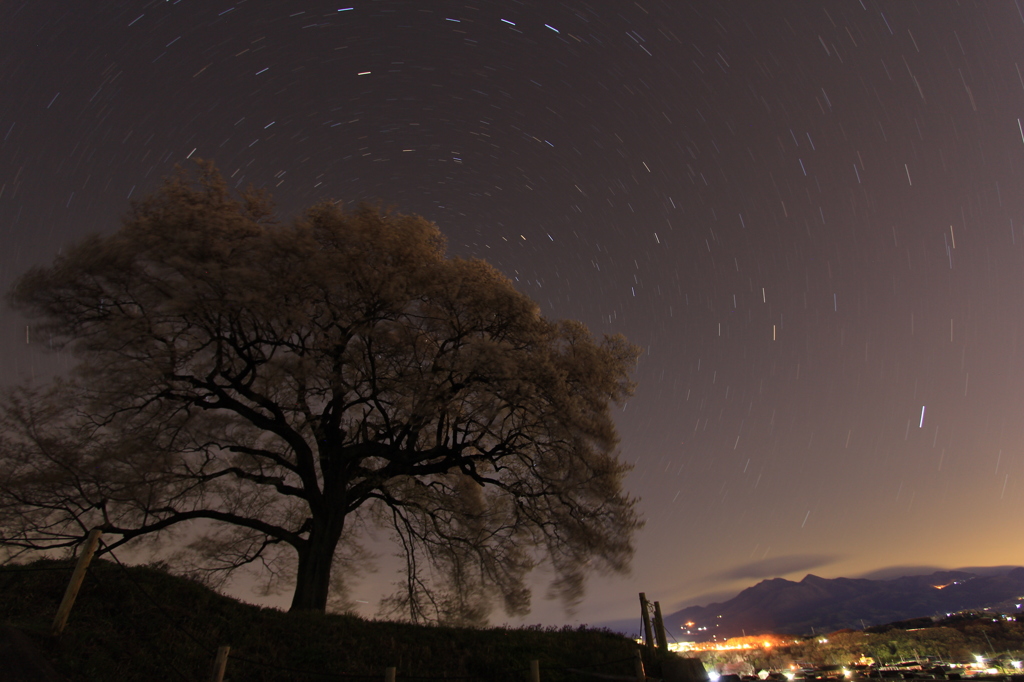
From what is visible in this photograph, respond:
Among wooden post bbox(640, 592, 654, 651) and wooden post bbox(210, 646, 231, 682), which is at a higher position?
wooden post bbox(640, 592, 654, 651)

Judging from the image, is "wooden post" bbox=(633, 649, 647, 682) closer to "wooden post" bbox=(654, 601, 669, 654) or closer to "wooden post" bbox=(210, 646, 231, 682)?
"wooden post" bbox=(654, 601, 669, 654)

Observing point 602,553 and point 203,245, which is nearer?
point 203,245

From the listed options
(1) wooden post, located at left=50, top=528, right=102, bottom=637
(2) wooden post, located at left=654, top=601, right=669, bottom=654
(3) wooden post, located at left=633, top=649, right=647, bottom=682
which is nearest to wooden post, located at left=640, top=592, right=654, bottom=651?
(2) wooden post, located at left=654, top=601, right=669, bottom=654

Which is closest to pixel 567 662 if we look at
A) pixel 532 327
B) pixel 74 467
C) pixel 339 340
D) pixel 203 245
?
pixel 532 327

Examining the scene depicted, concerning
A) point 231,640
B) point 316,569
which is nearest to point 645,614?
point 316,569

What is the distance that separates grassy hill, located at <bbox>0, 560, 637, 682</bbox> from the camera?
7.84 meters

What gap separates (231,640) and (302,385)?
17.0 feet

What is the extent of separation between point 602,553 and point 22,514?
13276mm

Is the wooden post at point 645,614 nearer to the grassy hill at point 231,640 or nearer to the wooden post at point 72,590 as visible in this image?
the grassy hill at point 231,640

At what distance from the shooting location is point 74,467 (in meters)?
11.7

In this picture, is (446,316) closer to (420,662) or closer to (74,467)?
(420,662)

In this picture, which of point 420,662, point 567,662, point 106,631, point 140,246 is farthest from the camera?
point 140,246

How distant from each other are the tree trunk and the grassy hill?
1.05 meters

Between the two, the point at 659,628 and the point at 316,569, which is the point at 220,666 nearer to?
the point at 316,569
